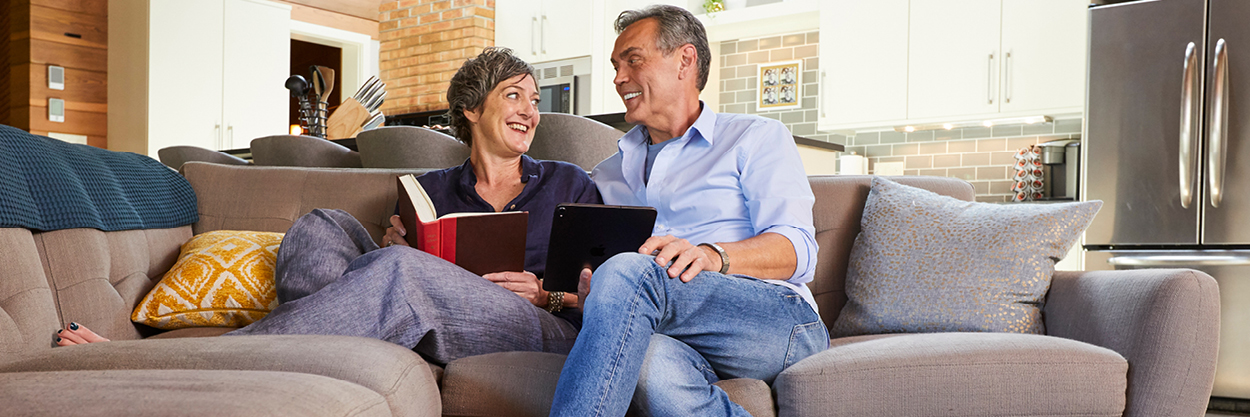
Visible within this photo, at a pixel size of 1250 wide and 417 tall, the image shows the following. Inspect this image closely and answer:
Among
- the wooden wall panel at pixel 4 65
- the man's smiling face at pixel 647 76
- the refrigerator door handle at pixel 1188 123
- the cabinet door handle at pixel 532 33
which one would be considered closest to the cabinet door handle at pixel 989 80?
the refrigerator door handle at pixel 1188 123

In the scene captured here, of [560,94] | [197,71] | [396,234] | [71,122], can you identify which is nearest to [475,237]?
[396,234]

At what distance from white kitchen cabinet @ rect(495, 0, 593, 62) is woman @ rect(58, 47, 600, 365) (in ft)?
10.7

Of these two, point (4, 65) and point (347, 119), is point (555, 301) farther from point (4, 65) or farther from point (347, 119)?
Answer: point (4, 65)

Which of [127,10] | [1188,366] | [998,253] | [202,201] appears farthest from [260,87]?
[1188,366]

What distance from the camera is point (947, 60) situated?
13.8ft

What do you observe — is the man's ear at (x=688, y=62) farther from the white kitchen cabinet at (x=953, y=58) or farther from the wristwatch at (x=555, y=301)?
the white kitchen cabinet at (x=953, y=58)

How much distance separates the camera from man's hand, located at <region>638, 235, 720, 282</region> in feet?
4.59

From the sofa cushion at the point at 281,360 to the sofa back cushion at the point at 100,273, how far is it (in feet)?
1.07

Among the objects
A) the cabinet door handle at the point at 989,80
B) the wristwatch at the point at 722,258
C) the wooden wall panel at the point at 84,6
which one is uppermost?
the wooden wall panel at the point at 84,6

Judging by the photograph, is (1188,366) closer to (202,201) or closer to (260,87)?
(202,201)

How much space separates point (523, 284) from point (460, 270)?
0.23m

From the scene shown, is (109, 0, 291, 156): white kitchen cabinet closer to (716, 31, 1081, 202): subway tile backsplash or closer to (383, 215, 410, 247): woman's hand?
(716, 31, 1081, 202): subway tile backsplash

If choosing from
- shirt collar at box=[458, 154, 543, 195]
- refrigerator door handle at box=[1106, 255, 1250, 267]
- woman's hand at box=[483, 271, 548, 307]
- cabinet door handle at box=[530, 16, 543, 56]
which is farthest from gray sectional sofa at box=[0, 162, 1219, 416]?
cabinet door handle at box=[530, 16, 543, 56]

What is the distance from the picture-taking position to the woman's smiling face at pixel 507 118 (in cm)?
212
